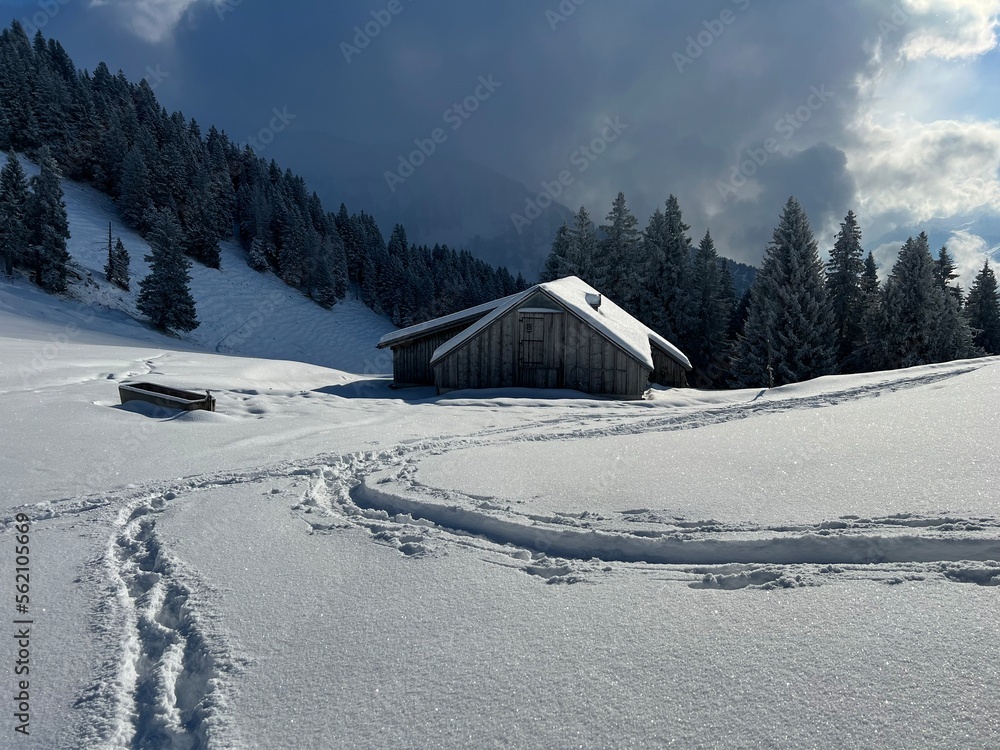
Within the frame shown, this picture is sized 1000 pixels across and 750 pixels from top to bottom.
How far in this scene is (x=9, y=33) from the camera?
80.7 m

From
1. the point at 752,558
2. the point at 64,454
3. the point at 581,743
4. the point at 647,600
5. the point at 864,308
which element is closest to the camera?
the point at 581,743

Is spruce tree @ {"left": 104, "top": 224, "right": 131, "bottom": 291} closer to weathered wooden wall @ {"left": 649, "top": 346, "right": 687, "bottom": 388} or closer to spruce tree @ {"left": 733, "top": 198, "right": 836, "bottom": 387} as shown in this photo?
weathered wooden wall @ {"left": 649, "top": 346, "right": 687, "bottom": 388}

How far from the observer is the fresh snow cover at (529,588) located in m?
2.64

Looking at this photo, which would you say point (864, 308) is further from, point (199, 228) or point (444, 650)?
point (199, 228)

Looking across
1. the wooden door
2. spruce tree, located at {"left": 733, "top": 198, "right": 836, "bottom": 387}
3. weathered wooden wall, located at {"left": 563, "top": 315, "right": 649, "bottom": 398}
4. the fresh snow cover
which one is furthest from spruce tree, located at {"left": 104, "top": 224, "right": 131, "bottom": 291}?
spruce tree, located at {"left": 733, "top": 198, "right": 836, "bottom": 387}

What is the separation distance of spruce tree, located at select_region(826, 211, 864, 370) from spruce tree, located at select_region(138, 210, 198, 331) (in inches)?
1913

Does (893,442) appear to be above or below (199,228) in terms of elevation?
below

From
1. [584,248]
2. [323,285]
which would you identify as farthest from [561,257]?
[323,285]

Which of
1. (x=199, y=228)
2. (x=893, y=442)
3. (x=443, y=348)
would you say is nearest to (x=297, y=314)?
(x=199, y=228)

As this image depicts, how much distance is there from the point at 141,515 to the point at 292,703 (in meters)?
4.26

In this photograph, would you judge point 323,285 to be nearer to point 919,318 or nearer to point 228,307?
point 228,307

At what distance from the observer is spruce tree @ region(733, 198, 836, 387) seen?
33781 millimetres

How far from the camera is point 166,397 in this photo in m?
12.1

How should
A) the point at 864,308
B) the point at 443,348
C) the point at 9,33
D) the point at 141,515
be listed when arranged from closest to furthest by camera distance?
the point at 141,515, the point at 443,348, the point at 864,308, the point at 9,33
